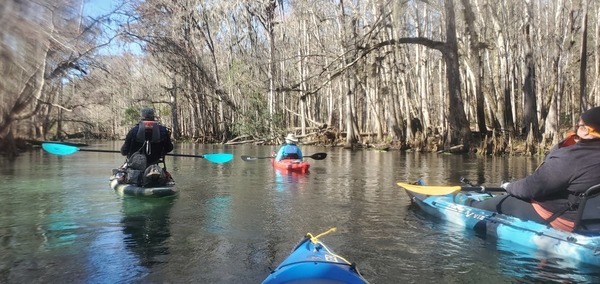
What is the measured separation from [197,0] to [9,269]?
1157 inches

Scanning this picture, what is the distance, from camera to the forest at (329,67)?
3096mm

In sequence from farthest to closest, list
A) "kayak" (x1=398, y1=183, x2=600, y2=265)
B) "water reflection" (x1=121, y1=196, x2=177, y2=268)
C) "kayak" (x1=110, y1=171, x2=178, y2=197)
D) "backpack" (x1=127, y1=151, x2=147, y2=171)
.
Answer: "backpack" (x1=127, y1=151, x2=147, y2=171), "kayak" (x1=110, y1=171, x2=178, y2=197), "water reflection" (x1=121, y1=196, x2=177, y2=268), "kayak" (x1=398, y1=183, x2=600, y2=265)

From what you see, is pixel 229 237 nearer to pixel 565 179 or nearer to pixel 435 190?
pixel 435 190

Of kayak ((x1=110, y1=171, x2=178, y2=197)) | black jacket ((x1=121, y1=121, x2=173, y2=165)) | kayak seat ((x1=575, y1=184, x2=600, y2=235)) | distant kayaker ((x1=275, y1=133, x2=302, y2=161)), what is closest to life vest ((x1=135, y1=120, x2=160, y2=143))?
black jacket ((x1=121, y1=121, x2=173, y2=165))

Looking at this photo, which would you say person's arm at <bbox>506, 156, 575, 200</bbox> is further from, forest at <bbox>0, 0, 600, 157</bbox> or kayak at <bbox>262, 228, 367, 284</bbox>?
forest at <bbox>0, 0, 600, 157</bbox>

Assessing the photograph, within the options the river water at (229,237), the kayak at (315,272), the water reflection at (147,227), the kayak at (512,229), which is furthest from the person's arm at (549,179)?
the water reflection at (147,227)

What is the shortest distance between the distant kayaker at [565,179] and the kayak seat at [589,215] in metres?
0.06

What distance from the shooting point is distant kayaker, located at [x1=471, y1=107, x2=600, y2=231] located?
4.62 metres

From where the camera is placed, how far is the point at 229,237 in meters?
6.17

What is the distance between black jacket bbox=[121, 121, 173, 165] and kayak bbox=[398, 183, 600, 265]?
14.0 ft

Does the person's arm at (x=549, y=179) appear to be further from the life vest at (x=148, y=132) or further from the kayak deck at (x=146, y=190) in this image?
the life vest at (x=148, y=132)

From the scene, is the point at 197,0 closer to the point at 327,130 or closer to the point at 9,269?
the point at 327,130

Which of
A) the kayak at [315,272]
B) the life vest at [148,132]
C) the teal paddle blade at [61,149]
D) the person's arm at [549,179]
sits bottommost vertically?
the kayak at [315,272]

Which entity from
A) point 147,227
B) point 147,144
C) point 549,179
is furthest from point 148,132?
point 549,179
